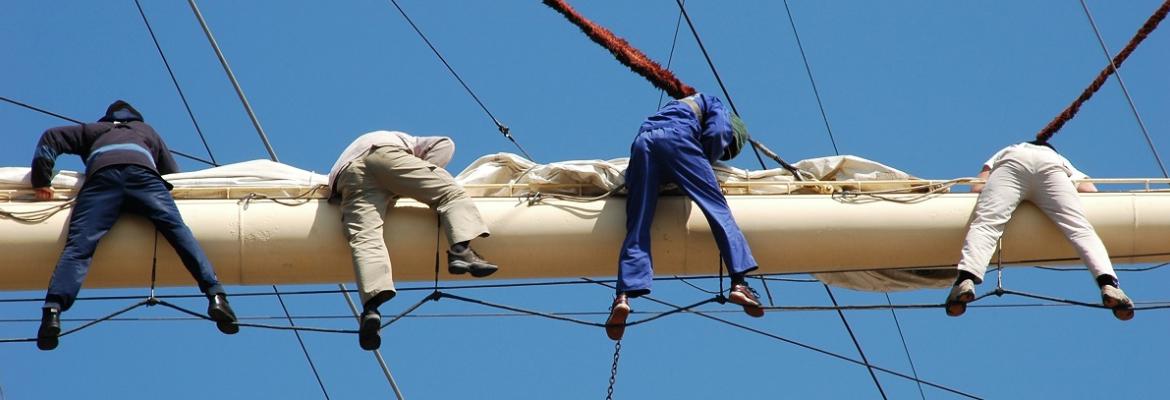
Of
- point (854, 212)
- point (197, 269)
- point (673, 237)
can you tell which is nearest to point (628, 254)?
point (673, 237)

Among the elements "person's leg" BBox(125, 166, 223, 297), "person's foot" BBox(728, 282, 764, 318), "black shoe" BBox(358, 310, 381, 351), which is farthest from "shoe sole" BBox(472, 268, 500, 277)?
"person's leg" BBox(125, 166, 223, 297)

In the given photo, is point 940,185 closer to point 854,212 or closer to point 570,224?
point 854,212

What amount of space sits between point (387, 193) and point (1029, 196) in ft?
13.0

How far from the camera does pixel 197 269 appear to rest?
37.4ft

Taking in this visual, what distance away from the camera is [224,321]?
11062mm

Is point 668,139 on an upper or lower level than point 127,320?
upper

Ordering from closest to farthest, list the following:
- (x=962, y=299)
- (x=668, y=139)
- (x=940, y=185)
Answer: (x=962, y=299), (x=668, y=139), (x=940, y=185)

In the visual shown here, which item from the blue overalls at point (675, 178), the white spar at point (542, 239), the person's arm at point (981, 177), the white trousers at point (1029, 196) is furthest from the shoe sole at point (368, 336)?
the person's arm at point (981, 177)

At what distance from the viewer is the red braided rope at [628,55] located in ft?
47.3

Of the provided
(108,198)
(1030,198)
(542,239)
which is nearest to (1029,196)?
(1030,198)

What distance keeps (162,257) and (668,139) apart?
309 centimetres

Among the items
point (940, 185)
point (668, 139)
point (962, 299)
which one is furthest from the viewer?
point (940, 185)

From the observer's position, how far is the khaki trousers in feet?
37.8

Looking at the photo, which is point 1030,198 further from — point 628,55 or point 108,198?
point 108,198
